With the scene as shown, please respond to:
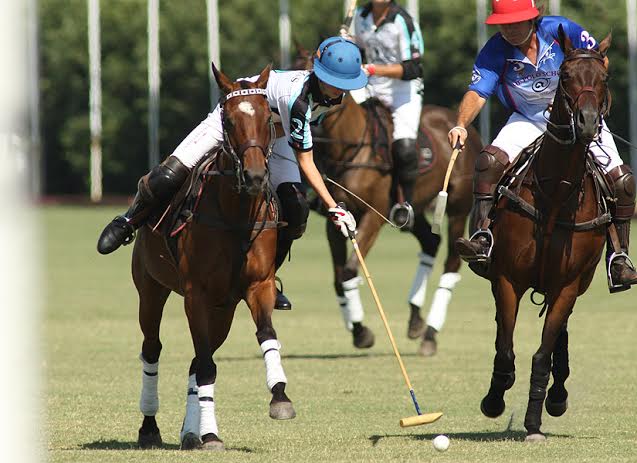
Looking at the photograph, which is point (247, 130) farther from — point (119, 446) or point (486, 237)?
point (119, 446)

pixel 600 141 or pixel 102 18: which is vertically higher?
pixel 600 141

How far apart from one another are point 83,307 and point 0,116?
15.1 metres

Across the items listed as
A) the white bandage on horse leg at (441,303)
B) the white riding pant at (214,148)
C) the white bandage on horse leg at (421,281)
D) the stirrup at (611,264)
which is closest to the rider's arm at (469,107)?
the white riding pant at (214,148)

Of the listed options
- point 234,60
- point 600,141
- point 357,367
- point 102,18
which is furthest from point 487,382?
point 102,18

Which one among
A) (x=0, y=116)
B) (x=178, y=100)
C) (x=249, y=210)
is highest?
(x=0, y=116)

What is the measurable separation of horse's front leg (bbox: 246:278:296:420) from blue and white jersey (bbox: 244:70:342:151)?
739 millimetres

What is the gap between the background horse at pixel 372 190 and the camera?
11148 millimetres

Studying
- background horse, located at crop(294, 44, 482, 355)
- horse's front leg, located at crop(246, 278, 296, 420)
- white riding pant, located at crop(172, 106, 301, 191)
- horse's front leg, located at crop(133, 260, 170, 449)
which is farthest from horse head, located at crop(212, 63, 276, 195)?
background horse, located at crop(294, 44, 482, 355)

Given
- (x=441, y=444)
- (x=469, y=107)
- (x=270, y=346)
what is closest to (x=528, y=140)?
(x=469, y=107)

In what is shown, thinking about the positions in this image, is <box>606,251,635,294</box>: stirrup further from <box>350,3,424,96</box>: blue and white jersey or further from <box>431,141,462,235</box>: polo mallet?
<box>350,3,424,96</box>: blue and white jersey

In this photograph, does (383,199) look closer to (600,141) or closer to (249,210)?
(600,141)

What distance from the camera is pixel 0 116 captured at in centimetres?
82

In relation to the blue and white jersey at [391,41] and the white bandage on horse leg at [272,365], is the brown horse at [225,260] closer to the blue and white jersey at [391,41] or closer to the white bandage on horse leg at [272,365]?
the white bandage on horse leg at [272,365]

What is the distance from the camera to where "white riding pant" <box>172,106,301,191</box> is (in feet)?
20.0
